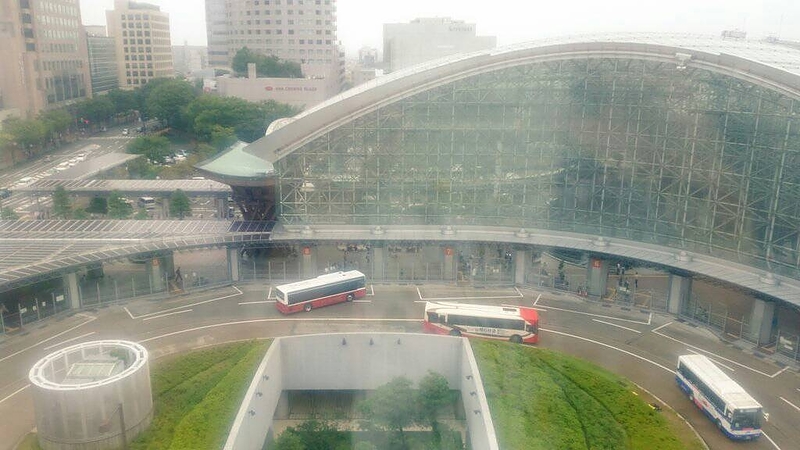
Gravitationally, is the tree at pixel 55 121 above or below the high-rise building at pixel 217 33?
below

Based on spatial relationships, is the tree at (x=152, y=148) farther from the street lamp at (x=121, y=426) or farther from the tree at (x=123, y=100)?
the street lamp at (x=121, y=426)

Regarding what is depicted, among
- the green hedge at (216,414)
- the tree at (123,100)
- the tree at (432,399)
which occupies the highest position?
the tree at (123,100)

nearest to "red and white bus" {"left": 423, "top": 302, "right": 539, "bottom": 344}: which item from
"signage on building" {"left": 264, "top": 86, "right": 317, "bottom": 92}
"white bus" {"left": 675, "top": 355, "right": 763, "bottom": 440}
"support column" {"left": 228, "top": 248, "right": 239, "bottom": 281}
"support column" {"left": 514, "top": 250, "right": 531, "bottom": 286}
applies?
"white bus" {"left": 675, "top": 355, "right": 763, "bottom": 440}

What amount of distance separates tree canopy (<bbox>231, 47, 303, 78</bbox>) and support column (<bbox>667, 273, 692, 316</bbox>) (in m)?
36.4

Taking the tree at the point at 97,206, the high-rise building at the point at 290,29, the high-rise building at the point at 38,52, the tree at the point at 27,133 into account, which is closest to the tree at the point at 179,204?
the tree at the point at 97,206

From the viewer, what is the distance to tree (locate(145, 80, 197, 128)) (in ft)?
134

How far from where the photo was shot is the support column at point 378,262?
57.3ft

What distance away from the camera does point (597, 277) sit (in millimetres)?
16609

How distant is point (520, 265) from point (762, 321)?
18.9 feet

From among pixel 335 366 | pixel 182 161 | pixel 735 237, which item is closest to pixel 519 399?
pixel 335 366

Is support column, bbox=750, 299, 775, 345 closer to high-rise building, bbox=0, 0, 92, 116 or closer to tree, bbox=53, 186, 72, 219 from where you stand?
tree, bbox=53, 186, 72, 219

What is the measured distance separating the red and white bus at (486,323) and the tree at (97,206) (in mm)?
15507

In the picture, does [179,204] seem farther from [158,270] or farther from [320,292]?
[320,292]

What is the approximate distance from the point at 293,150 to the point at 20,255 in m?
6.80
